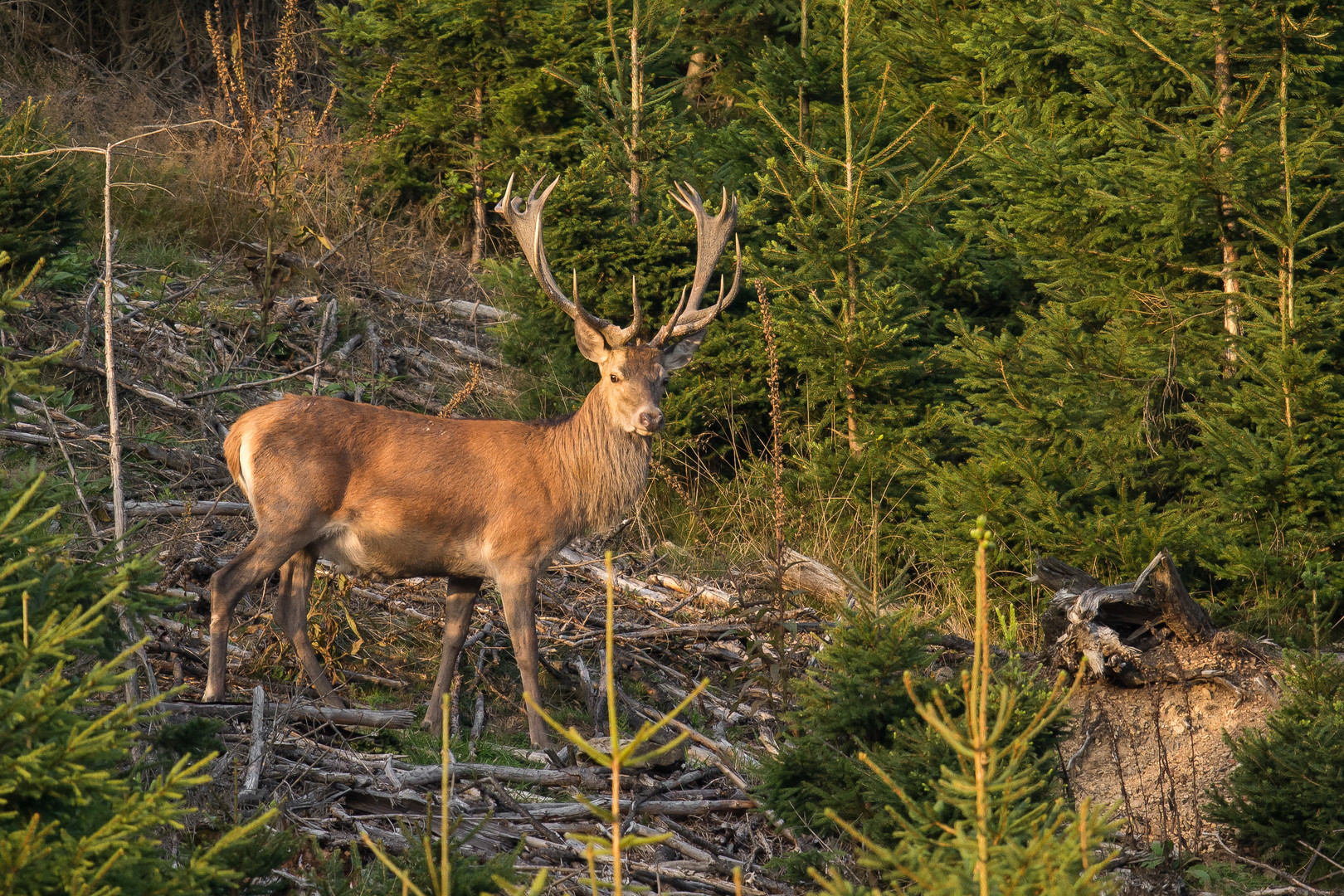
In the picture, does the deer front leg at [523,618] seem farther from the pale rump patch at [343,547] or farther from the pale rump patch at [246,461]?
the pale rump patch at [246,461]

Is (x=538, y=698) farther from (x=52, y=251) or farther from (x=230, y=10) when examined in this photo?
(x=230, y=10)

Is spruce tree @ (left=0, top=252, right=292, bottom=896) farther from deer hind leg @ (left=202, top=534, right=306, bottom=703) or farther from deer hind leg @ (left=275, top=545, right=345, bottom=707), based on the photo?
deer hind leg @ (left=275, top=545, right=345, bottom=707)

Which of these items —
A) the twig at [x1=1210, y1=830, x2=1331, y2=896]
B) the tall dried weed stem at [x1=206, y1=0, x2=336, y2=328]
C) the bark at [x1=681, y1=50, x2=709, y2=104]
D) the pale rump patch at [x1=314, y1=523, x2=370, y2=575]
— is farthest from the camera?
the bark at [x1=681, y1=50, x2=709, y2=104]

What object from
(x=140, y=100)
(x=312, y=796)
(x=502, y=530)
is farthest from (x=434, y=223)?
(x=312, y=796)

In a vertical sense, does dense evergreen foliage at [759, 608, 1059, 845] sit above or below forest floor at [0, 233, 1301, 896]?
above

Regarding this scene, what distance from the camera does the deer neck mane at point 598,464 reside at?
676cm

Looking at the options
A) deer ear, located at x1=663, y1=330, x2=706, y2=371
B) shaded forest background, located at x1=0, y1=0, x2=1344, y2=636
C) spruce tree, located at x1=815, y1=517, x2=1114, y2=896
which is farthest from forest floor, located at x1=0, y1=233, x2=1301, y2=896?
deer ear, located at x1=663, y1=330, x2=706, y2=371

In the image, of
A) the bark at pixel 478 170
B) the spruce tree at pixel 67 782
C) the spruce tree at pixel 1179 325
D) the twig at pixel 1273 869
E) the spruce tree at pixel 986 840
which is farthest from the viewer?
the bark at pixel 478 170

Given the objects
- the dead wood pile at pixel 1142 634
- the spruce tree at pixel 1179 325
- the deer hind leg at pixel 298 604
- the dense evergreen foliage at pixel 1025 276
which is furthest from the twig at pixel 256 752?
the spruce tree at pixel 1179 325

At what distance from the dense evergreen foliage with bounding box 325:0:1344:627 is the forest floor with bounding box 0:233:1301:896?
1226 millimetres

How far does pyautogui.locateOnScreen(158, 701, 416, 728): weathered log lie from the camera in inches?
216

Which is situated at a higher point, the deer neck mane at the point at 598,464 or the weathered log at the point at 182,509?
the deer neck mane at the point at 598,464

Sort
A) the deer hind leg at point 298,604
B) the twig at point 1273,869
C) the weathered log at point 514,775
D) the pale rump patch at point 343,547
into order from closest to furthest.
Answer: the twig at point 1273,869 < the weathered log at point 514,775 < the pale rump patch at point 343,547 < the deer hind leg at point 298,604

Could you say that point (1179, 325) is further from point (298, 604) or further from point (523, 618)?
point (298, 604)
